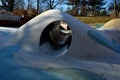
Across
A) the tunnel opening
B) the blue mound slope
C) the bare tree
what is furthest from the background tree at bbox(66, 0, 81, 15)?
the blue mound slope

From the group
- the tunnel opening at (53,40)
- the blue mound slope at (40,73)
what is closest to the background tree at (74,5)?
the tunnel opening at (53,40)

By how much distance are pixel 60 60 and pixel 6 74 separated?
1.87 meters

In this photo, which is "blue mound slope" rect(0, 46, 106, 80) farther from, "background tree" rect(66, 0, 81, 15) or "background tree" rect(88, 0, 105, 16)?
"background tree" rect(88, 0, 105, 16)

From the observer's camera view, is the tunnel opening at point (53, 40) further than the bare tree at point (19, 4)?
No

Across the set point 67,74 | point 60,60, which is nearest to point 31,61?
point 60,60

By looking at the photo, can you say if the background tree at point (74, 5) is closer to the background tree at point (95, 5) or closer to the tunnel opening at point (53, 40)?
the background tree at point (95, 5)

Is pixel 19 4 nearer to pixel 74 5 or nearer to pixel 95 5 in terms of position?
pixel 74 5

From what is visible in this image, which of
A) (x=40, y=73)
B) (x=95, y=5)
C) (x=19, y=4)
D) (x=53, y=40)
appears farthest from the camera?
(x=95, y=5)

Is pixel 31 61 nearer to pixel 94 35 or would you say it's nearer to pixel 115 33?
pixel 94 35

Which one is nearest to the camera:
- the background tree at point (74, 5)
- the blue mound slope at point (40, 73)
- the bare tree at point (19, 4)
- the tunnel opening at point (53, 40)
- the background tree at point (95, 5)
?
the blue mound slope at point (40, 73)

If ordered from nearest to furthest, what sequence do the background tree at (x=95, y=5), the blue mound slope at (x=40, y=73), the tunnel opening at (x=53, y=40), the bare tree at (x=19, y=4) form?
1. the blue mound slope at (x=40, y=73)
2. the tunnel opening at (x=53, y=40)
3. the bare tree at (x=19, y=4)
4. the background tree at (x=95, y=5)

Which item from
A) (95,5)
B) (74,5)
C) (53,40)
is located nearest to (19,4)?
(74,5)

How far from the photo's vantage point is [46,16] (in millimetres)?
9242

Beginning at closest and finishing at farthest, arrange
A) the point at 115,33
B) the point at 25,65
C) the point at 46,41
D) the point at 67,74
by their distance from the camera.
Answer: the point at 67,74, the point at 25,65, the point at 46,41, the point at 115,33
